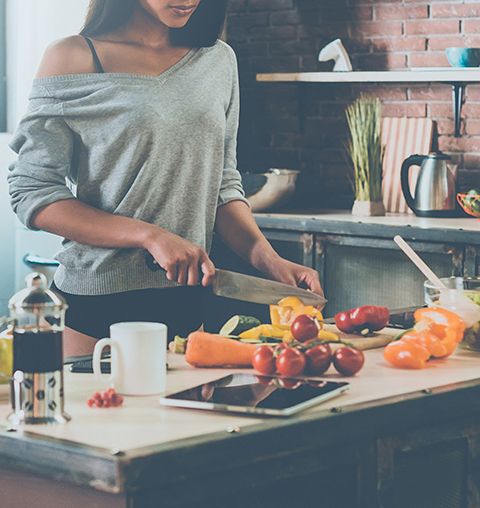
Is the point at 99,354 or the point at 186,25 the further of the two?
the point at 186,25

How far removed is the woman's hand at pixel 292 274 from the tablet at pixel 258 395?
629 millimetres

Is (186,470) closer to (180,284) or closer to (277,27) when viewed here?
(180,284)

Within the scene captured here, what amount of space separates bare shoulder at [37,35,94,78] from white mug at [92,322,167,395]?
33.6 inches

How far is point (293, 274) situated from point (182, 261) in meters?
0.39

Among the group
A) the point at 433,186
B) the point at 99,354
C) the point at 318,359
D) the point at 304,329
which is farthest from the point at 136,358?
the point at 433,186

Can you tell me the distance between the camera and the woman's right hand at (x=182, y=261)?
7.82 feet

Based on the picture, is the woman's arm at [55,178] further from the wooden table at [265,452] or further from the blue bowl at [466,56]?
the blue bowl at [466,56]

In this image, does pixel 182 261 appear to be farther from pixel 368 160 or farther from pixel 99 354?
pixel 368 160

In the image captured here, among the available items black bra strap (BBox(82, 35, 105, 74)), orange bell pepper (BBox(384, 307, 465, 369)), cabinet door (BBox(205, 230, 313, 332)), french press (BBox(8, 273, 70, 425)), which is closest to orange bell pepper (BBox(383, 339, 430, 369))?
orange bell pepper (BBox(384, 307, 465, 369))

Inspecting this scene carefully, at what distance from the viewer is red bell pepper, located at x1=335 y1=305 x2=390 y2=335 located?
8.25 feet

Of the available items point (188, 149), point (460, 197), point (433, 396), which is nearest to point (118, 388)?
point (433, 396)

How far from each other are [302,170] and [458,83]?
94cm

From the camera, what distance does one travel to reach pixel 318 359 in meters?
2.10

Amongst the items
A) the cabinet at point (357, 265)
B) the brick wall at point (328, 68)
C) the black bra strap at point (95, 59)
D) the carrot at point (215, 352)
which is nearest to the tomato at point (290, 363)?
the carrot at point (215, 352)
